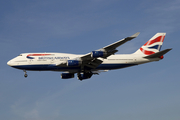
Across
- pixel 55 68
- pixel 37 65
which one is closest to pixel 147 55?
pixel 55 68

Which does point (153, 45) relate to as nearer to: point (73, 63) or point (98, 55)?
point (98, 55)

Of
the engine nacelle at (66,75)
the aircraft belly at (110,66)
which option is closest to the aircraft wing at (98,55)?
the aircraft belly at (110,66)

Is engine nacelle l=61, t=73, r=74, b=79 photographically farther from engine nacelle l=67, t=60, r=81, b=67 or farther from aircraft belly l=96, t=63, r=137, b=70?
engine nacelle l=67, t=60, r=81, b=67

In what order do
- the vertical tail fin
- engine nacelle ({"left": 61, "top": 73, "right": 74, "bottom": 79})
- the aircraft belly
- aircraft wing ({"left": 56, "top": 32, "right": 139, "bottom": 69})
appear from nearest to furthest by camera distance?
aircraft wing ({"left": 56, "top": 32, "right": 139, "bottom": 69}) < the aircraft belly < the vertical tail fin < engine nacelle ({"left": 61, "top": 73, "right": 74, "bottom": 79})

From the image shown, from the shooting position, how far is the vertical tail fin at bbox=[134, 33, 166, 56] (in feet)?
186

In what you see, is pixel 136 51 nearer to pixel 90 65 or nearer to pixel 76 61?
pixel 90 65

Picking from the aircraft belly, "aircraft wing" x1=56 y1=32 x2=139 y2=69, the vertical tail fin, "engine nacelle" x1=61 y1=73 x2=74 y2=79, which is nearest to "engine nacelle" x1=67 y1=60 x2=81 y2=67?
"aircraft wing" x1=56 y1=32 x2=139 y2=69

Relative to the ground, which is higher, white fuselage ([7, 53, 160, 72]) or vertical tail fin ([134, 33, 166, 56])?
vertical tail fin ([134, 33, 166, 56])

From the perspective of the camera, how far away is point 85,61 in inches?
1934

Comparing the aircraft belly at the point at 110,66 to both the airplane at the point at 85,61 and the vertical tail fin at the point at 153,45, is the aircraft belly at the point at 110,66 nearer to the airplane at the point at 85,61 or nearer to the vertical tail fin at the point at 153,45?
the airplane at the point at 85,61

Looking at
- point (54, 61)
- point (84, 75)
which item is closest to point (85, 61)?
point (54, 61)

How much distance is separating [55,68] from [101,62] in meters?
9.10

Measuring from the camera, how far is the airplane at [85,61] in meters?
47.5

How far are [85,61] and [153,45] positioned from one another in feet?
58.2
